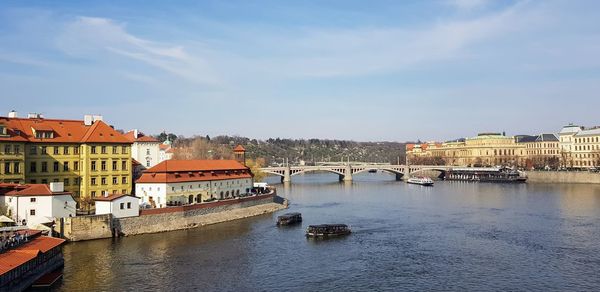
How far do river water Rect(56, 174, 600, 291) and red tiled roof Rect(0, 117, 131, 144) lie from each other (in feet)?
45.7

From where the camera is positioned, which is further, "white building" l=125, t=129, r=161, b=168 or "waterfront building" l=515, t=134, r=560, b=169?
"waterfront building" l=515, t=134, r=560, b=169

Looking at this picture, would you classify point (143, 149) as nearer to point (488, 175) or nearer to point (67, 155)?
point (67, 155)

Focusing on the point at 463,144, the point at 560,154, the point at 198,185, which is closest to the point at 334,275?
the point at 198,185

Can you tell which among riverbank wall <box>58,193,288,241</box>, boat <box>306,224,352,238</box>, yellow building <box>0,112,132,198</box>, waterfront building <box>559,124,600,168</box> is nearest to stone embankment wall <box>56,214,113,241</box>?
riverbank wall <box>58,193,288,241</box>

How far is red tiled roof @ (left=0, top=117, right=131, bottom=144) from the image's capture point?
53.8 meters

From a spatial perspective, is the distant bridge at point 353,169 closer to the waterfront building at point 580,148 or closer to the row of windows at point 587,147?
the waterfront building at point 580,148

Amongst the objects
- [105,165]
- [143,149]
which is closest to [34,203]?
[105,165]

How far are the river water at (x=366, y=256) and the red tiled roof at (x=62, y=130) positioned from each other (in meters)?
13.9

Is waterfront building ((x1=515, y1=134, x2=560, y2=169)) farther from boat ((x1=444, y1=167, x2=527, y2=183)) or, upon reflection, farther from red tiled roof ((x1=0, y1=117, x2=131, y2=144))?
red tiled roof ((x1=0, y1=117, x2=131, y2=144))

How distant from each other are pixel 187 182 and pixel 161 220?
8.25m

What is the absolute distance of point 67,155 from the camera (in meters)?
56.2

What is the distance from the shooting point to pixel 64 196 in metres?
47.4

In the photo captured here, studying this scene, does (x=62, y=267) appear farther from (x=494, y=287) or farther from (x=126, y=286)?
(x=494, y=287)

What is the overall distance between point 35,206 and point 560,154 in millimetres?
149210
